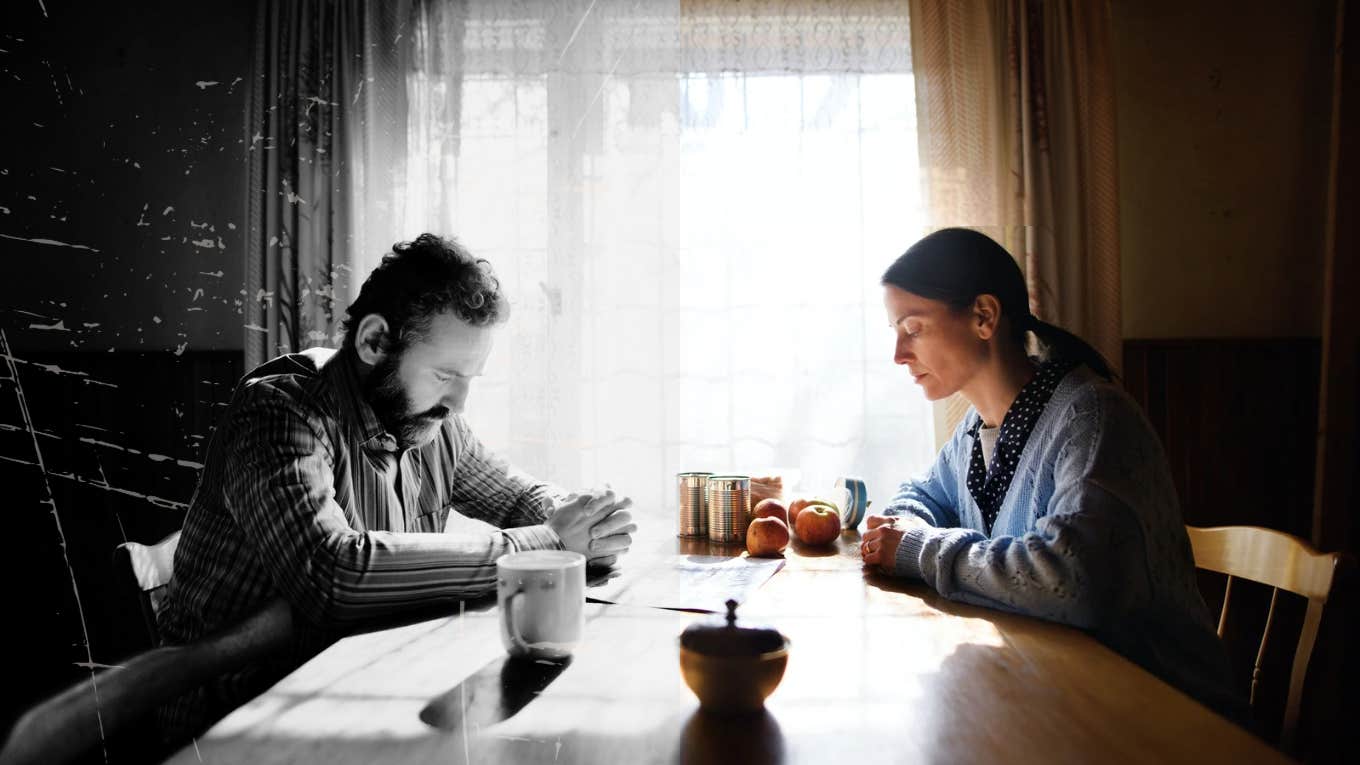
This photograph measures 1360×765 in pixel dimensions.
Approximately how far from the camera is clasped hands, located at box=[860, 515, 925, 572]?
1391 mm

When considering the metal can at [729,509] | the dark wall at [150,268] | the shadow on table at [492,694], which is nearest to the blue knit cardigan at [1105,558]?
the metal can at [729,509]

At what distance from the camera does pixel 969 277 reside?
5.31 feet

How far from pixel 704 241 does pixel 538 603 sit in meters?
2.01

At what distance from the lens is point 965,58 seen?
2.76 meters

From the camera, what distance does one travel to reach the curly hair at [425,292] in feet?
4.84

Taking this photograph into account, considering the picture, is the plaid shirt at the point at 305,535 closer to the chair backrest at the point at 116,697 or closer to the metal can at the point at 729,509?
the chair backrest at the point at 116,697

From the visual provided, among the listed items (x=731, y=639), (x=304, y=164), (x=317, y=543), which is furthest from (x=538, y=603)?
(x=304, y=164)

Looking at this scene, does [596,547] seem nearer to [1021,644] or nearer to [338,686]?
[338,686]

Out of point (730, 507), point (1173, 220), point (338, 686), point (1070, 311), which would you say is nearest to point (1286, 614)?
point (1070, 311)

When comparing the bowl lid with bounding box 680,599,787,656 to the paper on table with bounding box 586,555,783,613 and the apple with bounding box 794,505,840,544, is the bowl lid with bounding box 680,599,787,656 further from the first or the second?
the apple with bounding box 794,505,840,544

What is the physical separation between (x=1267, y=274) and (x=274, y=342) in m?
3.32

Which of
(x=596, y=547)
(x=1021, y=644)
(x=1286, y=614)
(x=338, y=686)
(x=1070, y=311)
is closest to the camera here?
(x=338, y=686)

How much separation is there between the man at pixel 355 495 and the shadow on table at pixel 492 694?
0.30m

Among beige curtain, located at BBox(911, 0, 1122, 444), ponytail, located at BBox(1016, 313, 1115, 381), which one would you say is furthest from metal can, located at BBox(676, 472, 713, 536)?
beige curtain, located at BBox(911, 0, 1122, 444)
